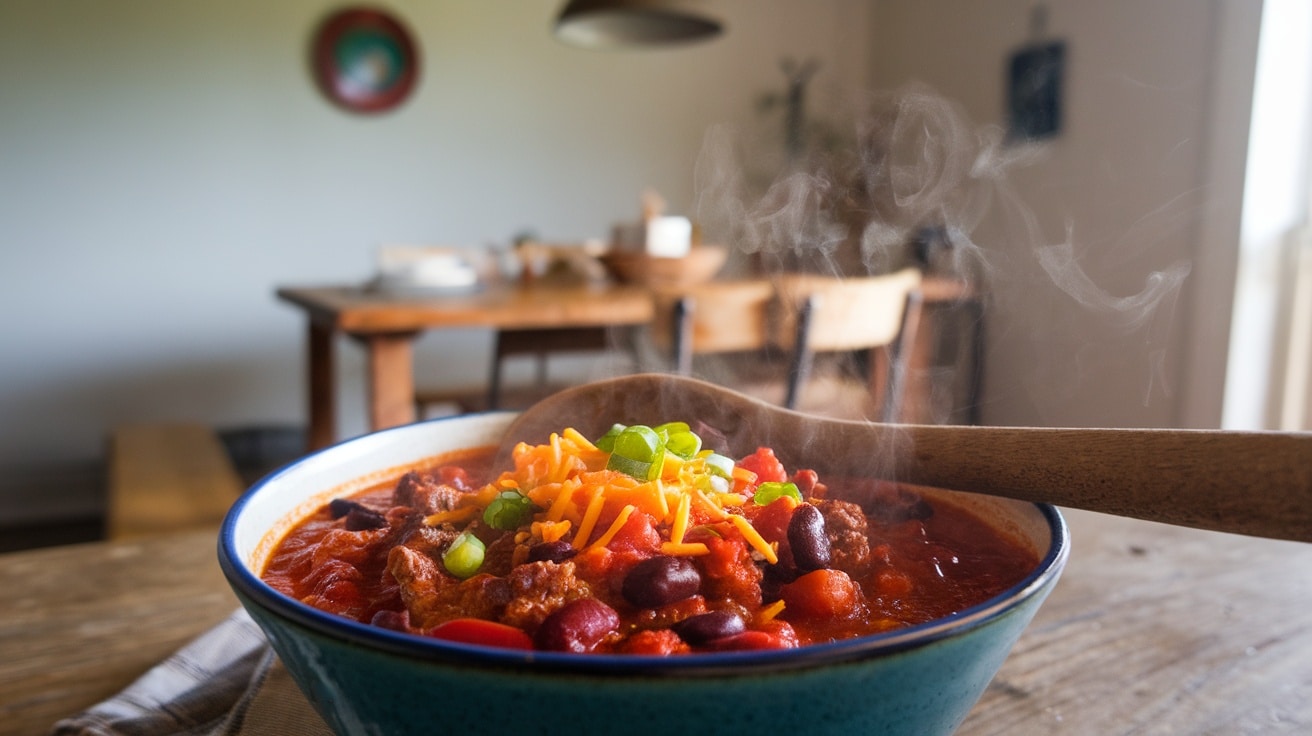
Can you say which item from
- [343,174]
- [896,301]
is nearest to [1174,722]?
[896,301]

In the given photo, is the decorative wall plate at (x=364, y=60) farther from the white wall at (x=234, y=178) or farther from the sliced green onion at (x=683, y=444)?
the sliced green onion at (x=683, y=444)

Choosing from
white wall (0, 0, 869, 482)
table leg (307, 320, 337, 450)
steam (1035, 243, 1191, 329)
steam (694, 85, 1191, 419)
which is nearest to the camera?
steam (1035, 243, 1191, 329)

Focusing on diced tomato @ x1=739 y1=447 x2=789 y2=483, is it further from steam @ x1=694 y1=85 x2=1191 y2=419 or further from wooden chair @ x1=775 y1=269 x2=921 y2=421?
steam @ x1=694 y1=85 x2=1191 y2=419

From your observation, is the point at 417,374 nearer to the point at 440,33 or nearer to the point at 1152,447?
the point at 440,33

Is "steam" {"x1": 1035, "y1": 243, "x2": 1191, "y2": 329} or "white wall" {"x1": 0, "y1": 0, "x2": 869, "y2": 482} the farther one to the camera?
"white wall" {"x1": 0, "y1": 0, "x2": 869, "y2": 482}

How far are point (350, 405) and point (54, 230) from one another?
217 centimetres

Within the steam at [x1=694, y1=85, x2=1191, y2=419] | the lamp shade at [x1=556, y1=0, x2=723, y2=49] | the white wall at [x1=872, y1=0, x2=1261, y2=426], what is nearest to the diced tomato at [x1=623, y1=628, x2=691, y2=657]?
the white wall at [x1=872, y1=0, x2=1261, y2=426]

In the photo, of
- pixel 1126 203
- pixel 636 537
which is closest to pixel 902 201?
pixel 1126 203

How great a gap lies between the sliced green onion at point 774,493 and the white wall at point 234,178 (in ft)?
19.8

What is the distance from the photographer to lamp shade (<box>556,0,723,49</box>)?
4082 millimetres

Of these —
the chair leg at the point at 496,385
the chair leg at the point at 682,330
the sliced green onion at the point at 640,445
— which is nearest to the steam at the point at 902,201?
the chair leg at the point at 682,330

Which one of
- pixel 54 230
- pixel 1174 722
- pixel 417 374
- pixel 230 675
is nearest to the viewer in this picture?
pixel 1174 722

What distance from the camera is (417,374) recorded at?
6.66 meters

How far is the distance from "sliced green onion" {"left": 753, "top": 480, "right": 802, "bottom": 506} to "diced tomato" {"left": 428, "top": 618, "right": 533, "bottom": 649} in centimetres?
28
